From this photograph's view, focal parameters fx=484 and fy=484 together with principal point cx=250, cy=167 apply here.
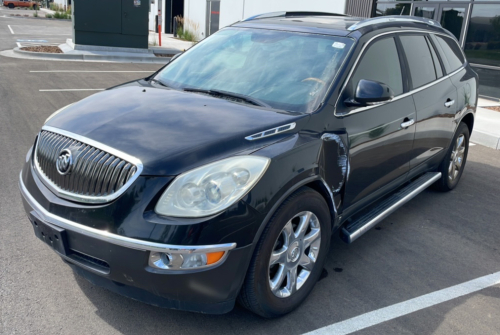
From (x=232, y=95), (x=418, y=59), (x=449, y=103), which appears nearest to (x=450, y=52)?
(x=449, y=103)

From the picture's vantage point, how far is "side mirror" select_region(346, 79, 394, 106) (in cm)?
338

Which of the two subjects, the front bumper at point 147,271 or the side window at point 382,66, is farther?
the side window at point 382,66

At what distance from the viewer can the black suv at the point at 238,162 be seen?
2.49 metres

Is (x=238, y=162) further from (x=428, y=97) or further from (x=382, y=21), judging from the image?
(x=428, y=97)

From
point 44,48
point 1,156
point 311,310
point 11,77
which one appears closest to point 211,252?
point 311,310

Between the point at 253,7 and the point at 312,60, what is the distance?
1641 centimetres

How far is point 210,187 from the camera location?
8.34ft

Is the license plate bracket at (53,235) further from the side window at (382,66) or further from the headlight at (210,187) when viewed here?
the side window at (382,66)

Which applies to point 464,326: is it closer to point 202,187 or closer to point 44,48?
point 202,187

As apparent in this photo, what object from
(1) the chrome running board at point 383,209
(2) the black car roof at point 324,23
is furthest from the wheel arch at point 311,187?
(2) the black car roof at point 324,23

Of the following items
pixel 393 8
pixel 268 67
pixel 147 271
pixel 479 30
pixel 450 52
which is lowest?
pixel 147 271

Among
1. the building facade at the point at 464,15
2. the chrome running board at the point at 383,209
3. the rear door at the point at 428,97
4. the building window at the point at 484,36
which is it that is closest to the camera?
the chrome running board at the point at 383,209

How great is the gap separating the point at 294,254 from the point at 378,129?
128 cm

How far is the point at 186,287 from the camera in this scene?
8.20 ft
